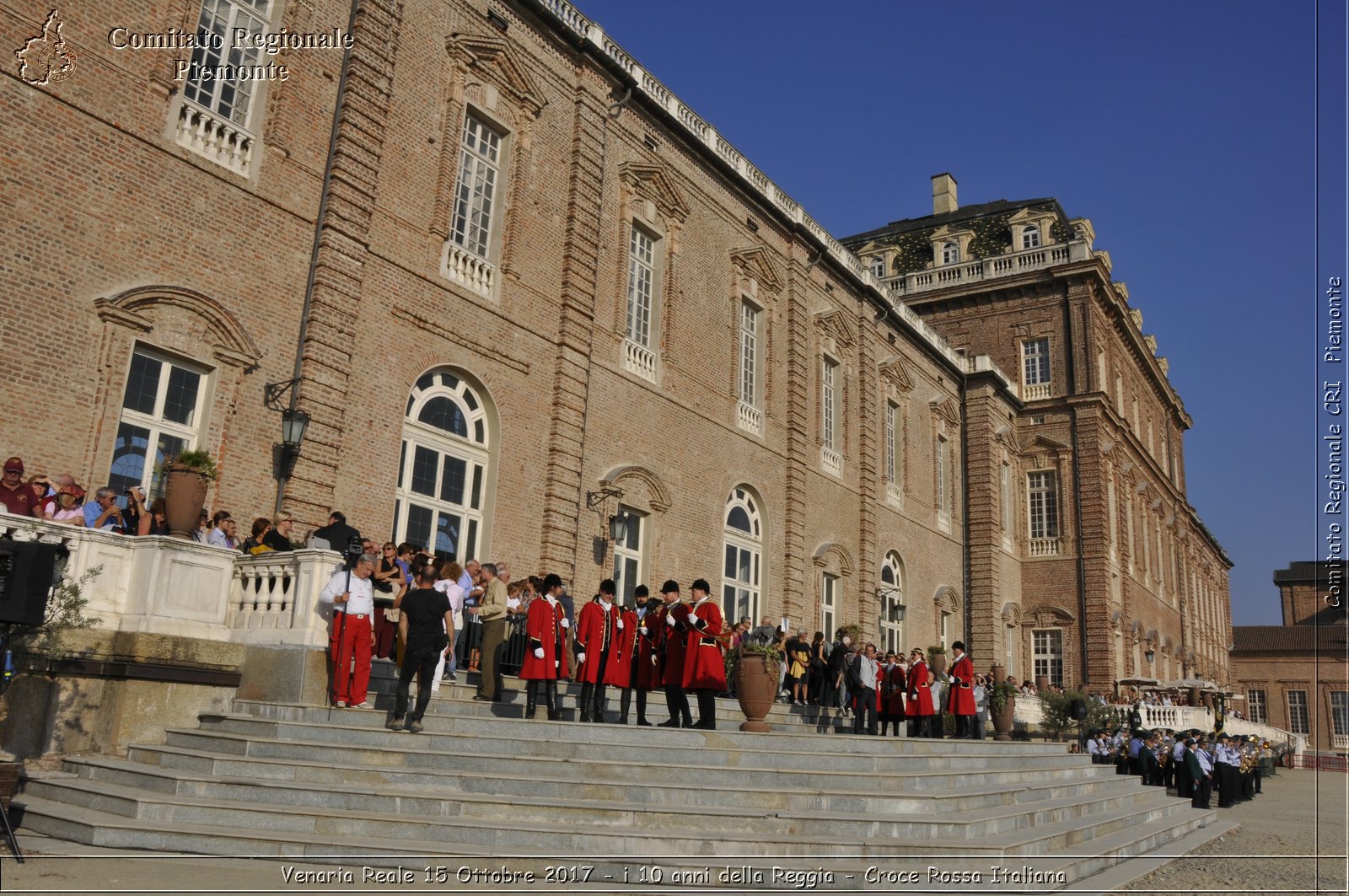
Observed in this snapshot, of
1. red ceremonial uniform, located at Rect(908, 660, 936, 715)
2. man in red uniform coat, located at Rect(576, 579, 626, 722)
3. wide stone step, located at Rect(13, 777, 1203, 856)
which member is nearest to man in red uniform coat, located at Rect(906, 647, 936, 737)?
red ceremonial uniform, located at Rect(908, 660, 936, 715)

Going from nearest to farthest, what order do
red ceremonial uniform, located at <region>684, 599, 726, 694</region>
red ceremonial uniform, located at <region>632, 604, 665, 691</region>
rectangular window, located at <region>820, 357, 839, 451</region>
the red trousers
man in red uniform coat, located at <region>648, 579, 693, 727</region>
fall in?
the red trousers, red ceremonial uniform, located at <region>684, 599, 726, 694</region>, man in red uniform coat, located at <region>648, 579, 693, 727</region>, red ceremonial uniform, located at <region>632, 604, 665, 691</region>, rectangular window, located at <region>820, 357, 839, 451</region>

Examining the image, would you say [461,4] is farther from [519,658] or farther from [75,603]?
[75,603]

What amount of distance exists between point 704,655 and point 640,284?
470 inches

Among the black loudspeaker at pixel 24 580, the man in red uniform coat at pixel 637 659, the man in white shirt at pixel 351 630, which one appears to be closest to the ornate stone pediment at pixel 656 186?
the man in red uniform coat at pixel 637 659

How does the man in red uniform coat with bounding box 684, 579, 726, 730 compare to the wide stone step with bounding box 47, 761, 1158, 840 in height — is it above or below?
above

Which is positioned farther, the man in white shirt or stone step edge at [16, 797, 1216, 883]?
the man in white shirt

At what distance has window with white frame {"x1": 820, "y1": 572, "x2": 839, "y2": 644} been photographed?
2695 centimetres

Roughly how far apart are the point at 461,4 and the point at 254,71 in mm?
4631

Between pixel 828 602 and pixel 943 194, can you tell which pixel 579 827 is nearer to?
pixel 828 602

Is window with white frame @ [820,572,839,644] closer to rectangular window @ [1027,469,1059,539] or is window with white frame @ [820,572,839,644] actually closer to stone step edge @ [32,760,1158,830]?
rectangular window @ [1027,469,1059,539]

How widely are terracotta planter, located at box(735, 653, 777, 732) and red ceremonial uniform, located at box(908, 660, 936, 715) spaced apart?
550 cm

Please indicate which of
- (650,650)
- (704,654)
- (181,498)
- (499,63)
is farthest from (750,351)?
(181,498)

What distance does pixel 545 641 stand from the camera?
11578mm

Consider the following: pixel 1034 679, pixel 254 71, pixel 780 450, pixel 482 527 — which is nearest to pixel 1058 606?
pixel 1034 679
